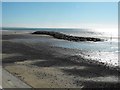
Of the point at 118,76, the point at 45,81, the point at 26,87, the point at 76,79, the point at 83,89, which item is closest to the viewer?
the point at 26,87

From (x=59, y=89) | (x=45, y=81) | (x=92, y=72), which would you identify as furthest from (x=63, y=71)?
(x=59, y=89)

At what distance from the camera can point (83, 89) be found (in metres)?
14.3

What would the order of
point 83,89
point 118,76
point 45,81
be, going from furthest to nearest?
1. point 118,76
2. point 45,81
3. point 83,89

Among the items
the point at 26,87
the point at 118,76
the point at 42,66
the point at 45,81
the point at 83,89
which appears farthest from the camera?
the point at 42,66

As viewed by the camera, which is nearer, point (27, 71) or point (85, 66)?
point (27, 71)

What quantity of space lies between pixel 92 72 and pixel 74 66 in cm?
262

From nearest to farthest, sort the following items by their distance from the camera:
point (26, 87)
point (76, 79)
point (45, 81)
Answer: point (26, 87)
point (45, 81)
point (76, 79)

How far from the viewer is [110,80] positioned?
655 inches

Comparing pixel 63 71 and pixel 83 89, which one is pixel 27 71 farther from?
pixel 83 89

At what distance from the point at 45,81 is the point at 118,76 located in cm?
566

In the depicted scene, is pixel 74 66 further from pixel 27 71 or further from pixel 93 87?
pixel 93 87

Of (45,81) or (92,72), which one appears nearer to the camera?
(45,81)

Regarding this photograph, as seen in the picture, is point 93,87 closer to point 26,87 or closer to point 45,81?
point 45,81

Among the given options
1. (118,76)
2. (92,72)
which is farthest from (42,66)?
(118,76)
